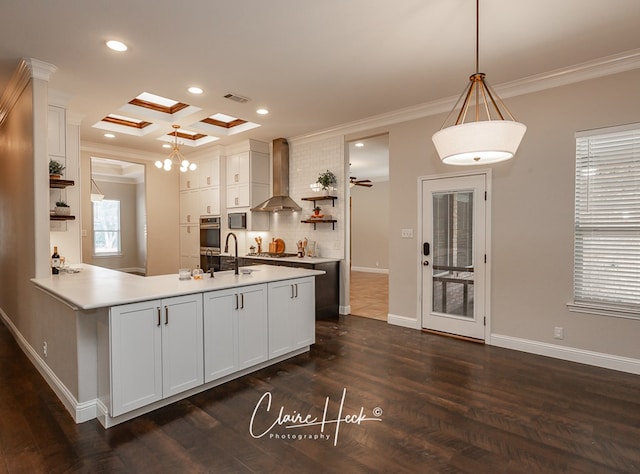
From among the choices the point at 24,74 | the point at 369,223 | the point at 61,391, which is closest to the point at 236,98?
the point at 24,74

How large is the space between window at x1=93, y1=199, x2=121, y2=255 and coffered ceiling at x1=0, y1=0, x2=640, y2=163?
6882 mm

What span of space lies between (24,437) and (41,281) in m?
1.37

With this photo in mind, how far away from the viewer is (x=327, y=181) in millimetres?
5512

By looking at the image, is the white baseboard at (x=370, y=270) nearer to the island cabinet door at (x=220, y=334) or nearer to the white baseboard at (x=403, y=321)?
the white baseboard at (x=403, y=321)

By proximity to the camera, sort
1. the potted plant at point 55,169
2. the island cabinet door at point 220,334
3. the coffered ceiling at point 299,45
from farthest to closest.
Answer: the potted plant at point 55,169, the island cabinet door at point 220,334, the coffered ceiling at point 299,45

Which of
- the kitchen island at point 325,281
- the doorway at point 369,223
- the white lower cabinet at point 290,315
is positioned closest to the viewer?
the white lower cabinet at point 290,315

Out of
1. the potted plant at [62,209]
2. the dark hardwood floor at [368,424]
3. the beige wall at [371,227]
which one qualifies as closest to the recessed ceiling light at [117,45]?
the potted plant at [62,209]

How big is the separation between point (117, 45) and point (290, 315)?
2848 millimetres

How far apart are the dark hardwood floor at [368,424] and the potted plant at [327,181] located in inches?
112

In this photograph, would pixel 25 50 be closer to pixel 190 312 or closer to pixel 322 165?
pixel 190 312

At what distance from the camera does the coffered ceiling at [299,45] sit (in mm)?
2531

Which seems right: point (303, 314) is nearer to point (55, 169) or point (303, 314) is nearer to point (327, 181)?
point (327, 181)

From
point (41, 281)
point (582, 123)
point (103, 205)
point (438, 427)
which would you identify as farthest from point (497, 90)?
point (103, 205)

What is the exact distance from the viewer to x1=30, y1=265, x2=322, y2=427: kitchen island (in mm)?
2418
